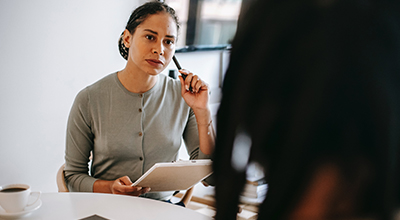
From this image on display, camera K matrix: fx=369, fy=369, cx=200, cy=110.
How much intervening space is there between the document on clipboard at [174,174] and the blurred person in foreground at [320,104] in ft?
2.43

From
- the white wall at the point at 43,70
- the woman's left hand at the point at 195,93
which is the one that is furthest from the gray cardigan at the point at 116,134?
the white wall at the point at 43,70

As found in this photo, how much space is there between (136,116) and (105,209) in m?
0.59

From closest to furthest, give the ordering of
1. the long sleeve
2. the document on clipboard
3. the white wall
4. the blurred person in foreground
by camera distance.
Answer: the blurred person in foreground
the document on clipboard
the long sleeve
the white wall

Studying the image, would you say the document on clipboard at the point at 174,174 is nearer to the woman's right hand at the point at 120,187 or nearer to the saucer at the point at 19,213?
the woman's right hand at the point at 120,187

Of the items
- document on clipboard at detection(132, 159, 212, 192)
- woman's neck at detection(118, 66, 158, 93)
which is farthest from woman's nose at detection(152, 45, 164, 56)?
document on clipboard at detection(132, 159, 212, 192)

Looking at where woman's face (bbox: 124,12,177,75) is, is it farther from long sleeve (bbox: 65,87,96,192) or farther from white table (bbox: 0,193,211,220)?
white table (bbox: 0,193,211,220)

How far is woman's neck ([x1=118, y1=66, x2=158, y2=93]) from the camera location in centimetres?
158

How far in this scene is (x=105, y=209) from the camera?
103 centimetres

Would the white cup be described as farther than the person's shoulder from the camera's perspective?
No

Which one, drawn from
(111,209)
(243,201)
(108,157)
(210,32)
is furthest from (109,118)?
(210,32)

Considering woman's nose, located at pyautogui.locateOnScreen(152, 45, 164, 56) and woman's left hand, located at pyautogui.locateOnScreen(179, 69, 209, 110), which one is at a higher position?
woman's nose, located at pyautogui.locateOnScreen(152, 45, 164, 56)

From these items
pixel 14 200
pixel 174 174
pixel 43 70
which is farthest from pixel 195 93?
pixel 43 70

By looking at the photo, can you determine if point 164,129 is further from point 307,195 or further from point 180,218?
point 307,195

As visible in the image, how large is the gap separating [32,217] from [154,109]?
73 cm
